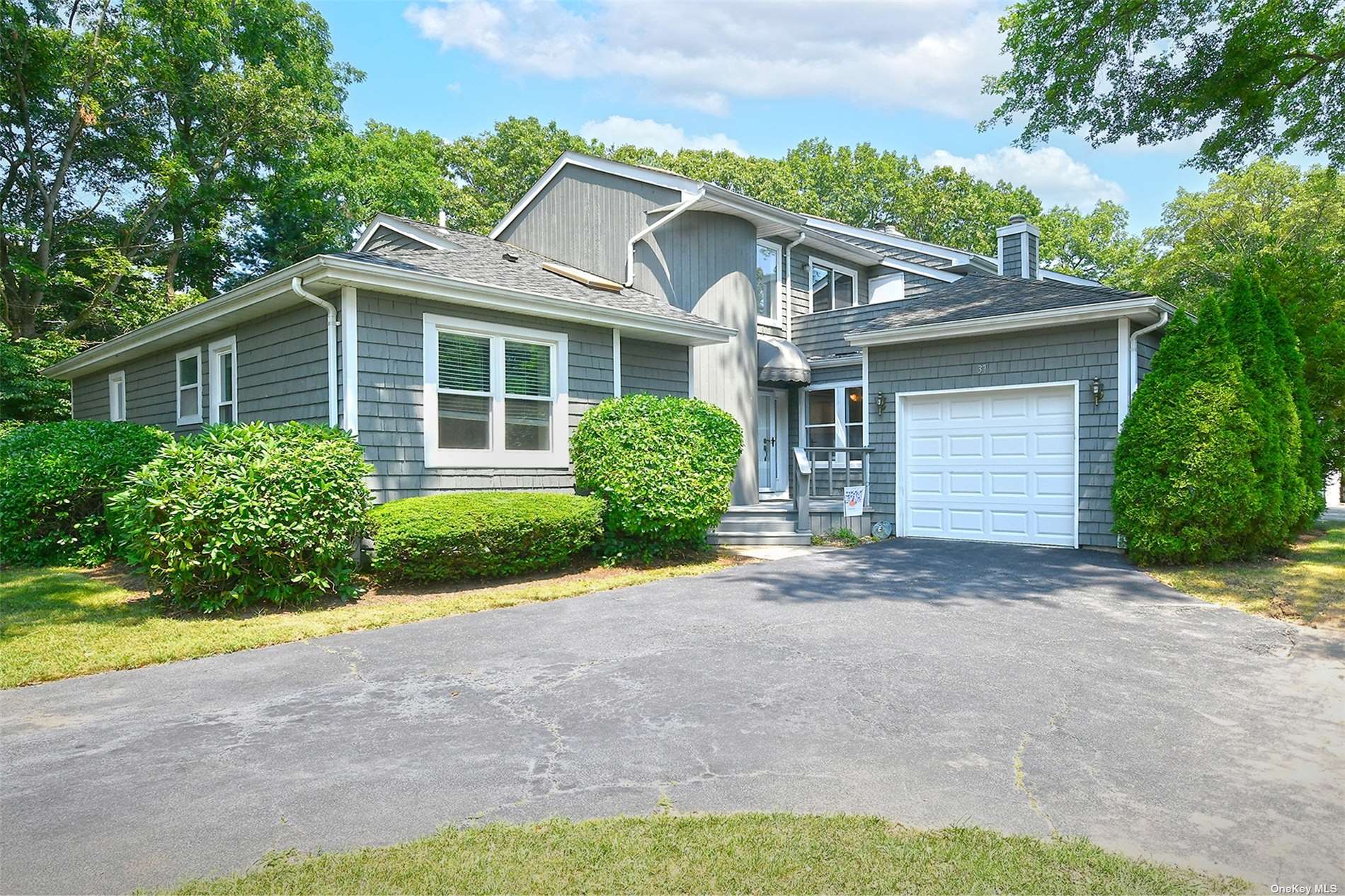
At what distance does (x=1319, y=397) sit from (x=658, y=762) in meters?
14.4

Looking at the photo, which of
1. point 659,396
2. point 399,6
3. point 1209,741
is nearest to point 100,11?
point 399,6

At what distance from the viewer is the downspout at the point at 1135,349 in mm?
10078

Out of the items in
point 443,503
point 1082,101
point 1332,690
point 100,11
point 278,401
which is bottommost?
point 1332,690

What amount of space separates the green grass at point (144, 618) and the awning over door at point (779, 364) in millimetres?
5919

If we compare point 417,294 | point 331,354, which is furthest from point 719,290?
point 331,354

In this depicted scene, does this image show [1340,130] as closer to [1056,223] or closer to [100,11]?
[100,11]

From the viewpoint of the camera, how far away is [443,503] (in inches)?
318

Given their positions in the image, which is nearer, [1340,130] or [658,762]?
[658,762]

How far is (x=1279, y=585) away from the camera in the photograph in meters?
7.86

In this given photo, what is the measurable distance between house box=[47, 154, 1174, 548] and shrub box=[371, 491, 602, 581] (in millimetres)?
878

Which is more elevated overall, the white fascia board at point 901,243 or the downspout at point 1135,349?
the white fascia board at point 901,243

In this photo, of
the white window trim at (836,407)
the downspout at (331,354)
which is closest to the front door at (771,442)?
the white window trim at (836,407)

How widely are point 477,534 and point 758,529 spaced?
480cm

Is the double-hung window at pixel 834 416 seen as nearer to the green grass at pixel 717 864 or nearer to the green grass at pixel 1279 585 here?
the green grass at pixel 1279 585
